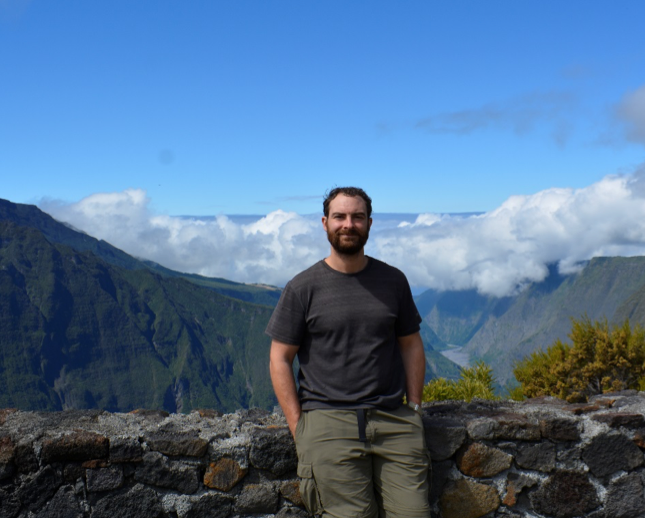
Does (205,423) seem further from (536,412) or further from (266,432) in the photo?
(536,412)

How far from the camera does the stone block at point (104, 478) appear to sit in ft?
14.0

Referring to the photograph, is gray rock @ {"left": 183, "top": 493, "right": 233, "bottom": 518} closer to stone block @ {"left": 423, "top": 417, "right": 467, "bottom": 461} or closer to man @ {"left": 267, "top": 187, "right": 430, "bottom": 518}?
man @ {"left": 267, "top": 187, "right": 430, "bottom": 518}

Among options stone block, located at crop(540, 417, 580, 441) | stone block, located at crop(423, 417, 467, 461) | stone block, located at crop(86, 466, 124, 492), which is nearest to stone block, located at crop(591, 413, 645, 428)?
stone block, located at crop(540, 417, 580, 441)

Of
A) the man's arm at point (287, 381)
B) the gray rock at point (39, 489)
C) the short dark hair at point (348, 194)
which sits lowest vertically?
the gray rock at point (39, 489)

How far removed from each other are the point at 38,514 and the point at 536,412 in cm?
359

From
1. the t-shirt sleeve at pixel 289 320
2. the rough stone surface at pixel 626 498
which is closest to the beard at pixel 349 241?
the t-shirt sleeve at pixel 289 320

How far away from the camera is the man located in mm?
4004

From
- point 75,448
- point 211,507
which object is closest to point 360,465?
point 211,507

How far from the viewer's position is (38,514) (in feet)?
13.9

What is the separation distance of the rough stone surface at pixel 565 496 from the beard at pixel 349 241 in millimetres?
2261

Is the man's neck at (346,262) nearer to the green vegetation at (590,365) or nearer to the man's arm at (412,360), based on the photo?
the man's arm at (412,360)

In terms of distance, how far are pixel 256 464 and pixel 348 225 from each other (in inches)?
69.7

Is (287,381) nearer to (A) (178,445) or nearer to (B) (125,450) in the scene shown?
(A) (178,445)

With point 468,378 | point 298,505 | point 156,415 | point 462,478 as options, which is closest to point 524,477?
point 462,478
